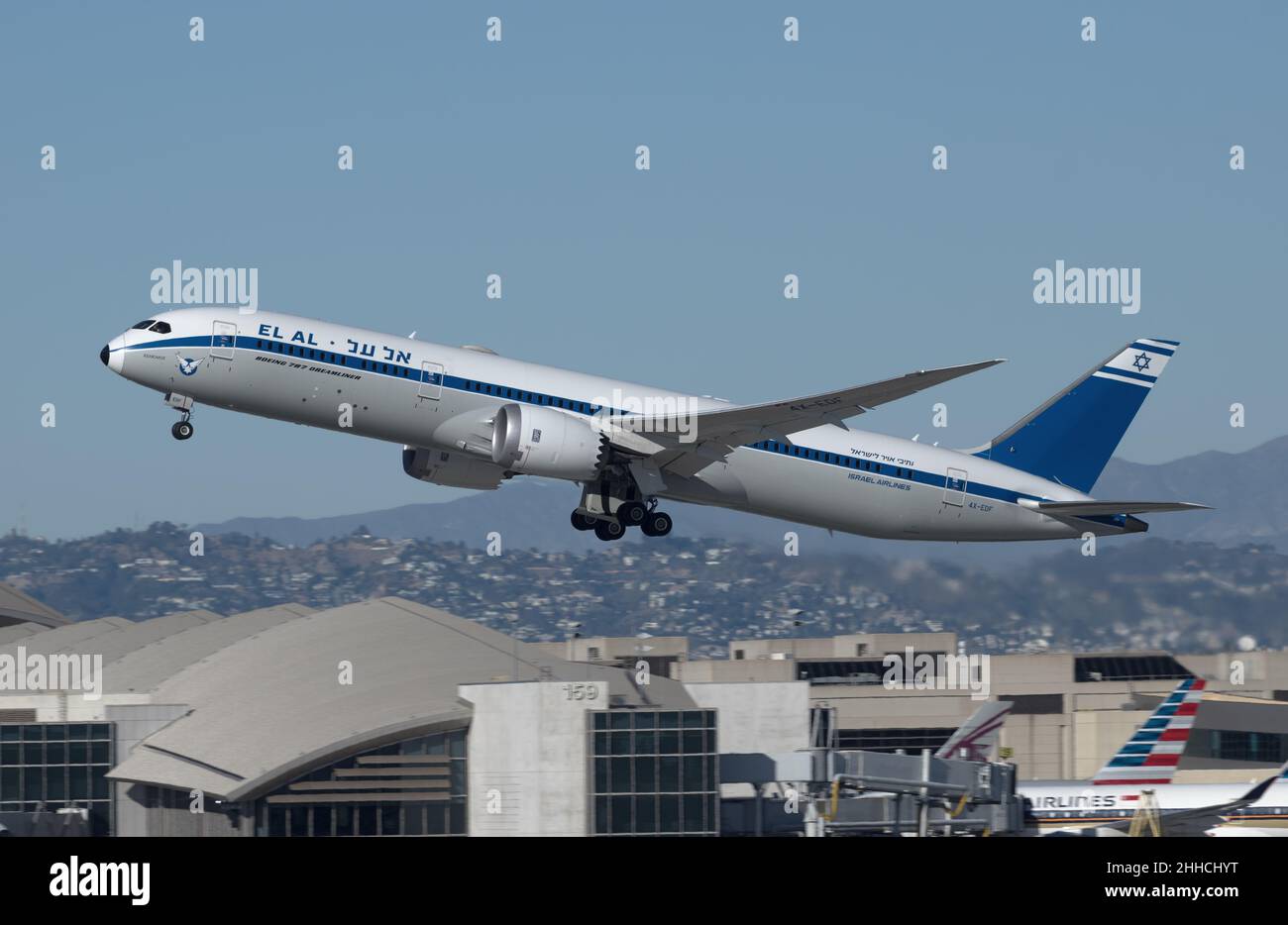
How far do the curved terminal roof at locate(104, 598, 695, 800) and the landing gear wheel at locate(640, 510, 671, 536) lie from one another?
12.3 m

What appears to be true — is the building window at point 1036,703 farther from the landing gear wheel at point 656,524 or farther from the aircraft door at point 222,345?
the aircraft door at point 222,345

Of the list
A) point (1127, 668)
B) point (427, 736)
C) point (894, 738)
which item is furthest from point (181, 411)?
point (1127, 668)

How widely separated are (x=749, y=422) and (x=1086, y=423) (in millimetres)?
13471

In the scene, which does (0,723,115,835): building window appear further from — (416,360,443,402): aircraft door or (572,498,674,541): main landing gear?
(416,360,443,402): aircraft door

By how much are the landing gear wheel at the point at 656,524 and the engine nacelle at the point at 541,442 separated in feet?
11.5

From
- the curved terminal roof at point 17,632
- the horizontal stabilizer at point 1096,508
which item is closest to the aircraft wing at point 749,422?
the horizontal stabilizer at point 1096,508

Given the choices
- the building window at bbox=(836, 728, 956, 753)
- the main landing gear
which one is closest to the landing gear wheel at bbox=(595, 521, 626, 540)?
the main landing gear

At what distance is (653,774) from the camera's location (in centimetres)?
4800

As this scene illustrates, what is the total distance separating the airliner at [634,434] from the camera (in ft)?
120

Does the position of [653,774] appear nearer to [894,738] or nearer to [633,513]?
[633,513]

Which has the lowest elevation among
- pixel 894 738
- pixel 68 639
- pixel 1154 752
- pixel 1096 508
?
pixel 894 738

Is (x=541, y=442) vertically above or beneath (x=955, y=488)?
above
